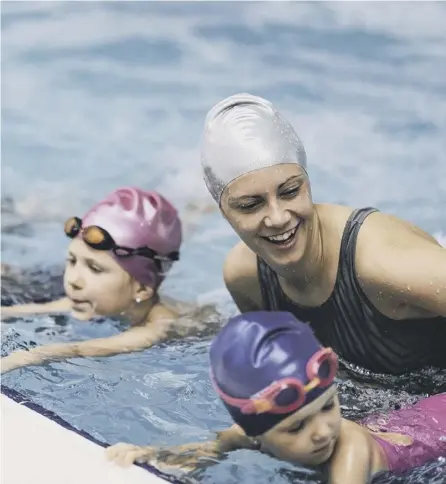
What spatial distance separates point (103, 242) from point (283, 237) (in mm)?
1671

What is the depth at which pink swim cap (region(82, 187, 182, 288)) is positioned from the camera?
508 cm

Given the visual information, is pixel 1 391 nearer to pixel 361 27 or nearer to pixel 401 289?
pixel 401 289

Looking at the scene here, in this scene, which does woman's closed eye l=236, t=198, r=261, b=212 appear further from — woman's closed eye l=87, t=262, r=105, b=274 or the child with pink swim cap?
woman's closed eye l=87, t=262, r=105, b=274

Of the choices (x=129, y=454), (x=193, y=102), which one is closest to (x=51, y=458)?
(x=129, y=454)

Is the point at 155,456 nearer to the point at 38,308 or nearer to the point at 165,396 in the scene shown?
the point at 165,396

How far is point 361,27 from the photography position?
8.55m

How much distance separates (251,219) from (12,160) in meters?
5.11

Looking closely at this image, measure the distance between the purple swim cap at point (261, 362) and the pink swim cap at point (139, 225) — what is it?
82.1 inches

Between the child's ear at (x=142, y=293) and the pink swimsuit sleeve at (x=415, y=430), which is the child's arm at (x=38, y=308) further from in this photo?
the pink swimsuit sleeve at (x=415, y=430)

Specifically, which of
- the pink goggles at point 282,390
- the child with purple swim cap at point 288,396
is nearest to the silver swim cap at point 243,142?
the child with purple swim cap at point 288,396

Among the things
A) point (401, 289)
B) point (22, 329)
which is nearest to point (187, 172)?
point (22, 329)

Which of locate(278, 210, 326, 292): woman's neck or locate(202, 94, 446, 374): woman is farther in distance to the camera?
locate(278, 210, 326, 292): woman's neck

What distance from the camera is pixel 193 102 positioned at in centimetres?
841

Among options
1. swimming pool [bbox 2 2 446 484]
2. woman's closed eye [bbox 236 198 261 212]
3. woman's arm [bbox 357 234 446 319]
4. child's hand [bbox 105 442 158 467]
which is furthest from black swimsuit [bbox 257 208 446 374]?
swimming pool [bbox 2 2 446 484]
